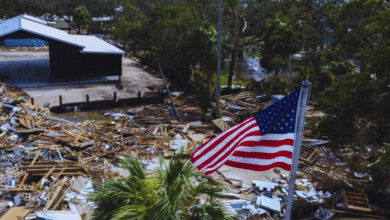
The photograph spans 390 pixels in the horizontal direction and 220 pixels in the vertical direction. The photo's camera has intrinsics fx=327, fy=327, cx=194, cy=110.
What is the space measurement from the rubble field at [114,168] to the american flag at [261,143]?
5.54 feet

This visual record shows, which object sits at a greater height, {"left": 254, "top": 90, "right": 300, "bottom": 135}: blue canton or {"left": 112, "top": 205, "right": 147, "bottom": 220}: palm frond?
{"left": 254, "top": 90, "right": 300, "bottom": 135}: blue canton

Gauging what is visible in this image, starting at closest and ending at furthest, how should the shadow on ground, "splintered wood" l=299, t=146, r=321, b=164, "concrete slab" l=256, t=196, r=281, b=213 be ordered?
"concrete slab" l=256, t=196, r=281, b=213 → "splintered wood" l=299, t=146, r=321, b=164 → the shadow on ground

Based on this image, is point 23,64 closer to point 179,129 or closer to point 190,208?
point 179,129

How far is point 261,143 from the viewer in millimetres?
7043

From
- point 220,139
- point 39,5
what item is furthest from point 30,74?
point 39,5

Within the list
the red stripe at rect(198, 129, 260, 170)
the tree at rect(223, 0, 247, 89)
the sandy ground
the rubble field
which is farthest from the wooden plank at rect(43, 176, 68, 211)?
the tree at rect(223, 0, 247, 89)

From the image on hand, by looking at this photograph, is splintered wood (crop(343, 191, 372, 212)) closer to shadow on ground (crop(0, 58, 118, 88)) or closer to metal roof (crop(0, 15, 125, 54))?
metal roof (crop(0, 15, 125, 54))

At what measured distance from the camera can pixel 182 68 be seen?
101ft

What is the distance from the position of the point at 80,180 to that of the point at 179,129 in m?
7.88

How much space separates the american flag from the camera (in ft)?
22.4

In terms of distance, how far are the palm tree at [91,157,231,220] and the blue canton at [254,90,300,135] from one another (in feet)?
5.79

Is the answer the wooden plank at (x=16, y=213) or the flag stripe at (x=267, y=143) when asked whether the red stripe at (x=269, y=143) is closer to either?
the flag stripe at (x=267, y=143)

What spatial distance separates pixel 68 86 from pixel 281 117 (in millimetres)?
26818

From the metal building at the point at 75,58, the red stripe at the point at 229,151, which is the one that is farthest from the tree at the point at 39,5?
the red stripe at the point at 229,151
